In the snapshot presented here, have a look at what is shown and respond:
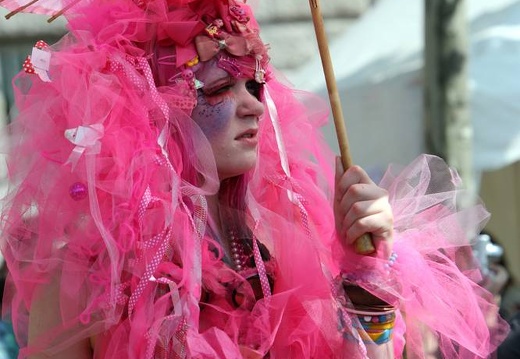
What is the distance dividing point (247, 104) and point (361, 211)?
354 millimetres

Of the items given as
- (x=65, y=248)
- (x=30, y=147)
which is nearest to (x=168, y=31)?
(x=30, y=147)

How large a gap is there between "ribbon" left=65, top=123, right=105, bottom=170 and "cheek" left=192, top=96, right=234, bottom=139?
0.25 meters

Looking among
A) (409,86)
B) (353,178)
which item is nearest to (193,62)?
(353,178)

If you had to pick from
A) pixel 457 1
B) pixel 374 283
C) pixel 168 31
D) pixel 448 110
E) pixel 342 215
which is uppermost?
pixel 168 31

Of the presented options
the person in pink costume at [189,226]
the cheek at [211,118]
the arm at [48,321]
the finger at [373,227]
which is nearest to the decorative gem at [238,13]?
the person in pink costume at [189,226]

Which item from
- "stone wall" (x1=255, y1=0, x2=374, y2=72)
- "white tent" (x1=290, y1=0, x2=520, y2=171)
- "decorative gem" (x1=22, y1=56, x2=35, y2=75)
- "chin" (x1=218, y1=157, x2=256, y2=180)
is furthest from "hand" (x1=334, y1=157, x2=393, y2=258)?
"stone wall" (x1=255, y1=0, x2=374, y2=72)

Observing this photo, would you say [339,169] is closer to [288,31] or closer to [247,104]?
[247,104]

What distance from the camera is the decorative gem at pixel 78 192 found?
1.94m

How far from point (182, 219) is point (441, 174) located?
0.66 meters

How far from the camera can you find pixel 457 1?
4961 mm

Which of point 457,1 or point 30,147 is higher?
point 30,147

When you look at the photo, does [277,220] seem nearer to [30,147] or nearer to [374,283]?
[374,283]

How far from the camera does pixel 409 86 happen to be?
531 centimetres

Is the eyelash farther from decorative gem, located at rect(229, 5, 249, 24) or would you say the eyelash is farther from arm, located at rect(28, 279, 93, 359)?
arm, located at rect(28, 279, 93, 359)
